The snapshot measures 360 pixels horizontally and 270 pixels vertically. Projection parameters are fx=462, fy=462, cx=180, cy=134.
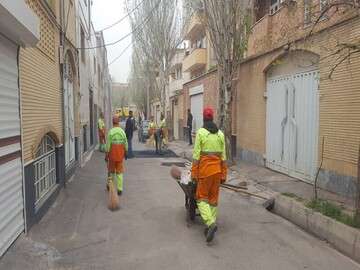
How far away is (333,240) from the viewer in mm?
6398

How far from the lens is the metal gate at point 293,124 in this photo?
10.6 m

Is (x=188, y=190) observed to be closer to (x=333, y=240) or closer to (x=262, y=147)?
(x=333, y=240)

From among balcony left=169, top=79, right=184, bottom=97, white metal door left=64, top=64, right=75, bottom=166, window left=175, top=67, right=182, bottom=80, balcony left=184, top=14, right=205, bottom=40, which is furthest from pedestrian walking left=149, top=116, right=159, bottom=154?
window left=175, top=67, right=182, bottom=80

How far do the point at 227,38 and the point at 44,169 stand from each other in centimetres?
770

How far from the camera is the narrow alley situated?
5.62m

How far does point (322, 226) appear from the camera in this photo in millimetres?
6738

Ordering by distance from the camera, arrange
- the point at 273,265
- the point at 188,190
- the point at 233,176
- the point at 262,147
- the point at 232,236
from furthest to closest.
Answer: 1. the point at 262,147
2. the point at 233,176
3. the point at 188,190
4. the point at 232,236
5. the point at 273,265

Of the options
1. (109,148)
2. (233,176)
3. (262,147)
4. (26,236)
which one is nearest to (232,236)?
(26,236)

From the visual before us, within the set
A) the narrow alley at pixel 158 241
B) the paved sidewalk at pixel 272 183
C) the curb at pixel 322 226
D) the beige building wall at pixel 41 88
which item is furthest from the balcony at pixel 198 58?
the curb at pixel 322 226

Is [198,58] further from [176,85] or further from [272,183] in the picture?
[272,183]

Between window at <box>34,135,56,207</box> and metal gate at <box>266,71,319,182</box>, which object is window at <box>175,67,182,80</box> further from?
window at <box>34,135,56,207</box>

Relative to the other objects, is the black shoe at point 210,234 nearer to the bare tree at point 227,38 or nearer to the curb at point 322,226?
the curb at point 322,226

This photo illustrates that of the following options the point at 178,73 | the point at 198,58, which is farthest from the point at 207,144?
the point at 178,73

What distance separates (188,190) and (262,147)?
7015 mm
